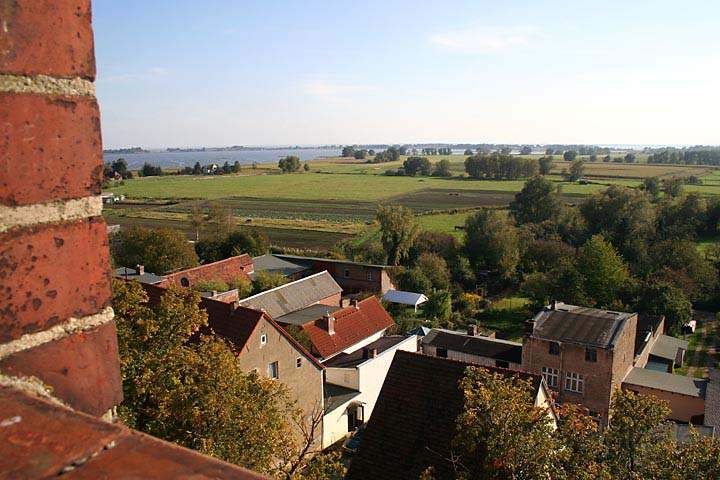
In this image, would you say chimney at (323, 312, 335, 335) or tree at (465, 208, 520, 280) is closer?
chimney at (323, 312, 335, 335)

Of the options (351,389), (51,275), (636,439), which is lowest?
(351,389)

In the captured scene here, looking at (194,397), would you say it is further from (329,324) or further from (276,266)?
(276,266)

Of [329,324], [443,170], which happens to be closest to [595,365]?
[329,324]

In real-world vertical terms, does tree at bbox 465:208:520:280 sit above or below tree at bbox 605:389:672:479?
below

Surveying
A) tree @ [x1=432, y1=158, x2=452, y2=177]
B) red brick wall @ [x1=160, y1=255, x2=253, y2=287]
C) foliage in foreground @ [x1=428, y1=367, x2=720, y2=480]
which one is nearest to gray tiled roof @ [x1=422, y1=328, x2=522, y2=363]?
red brick wall @ [x1=160, y1=255, x2=253, y2=287]

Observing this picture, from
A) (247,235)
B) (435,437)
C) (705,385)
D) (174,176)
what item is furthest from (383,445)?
(174,176)

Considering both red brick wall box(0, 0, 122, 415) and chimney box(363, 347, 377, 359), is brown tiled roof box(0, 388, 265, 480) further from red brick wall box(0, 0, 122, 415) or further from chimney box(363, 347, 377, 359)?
chimney box(363, 347, 377, 359)

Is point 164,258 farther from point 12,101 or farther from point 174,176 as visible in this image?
point 174,176

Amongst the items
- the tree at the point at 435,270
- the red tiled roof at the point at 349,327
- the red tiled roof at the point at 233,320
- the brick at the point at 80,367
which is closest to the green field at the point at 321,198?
the tree at the point at 435,270
